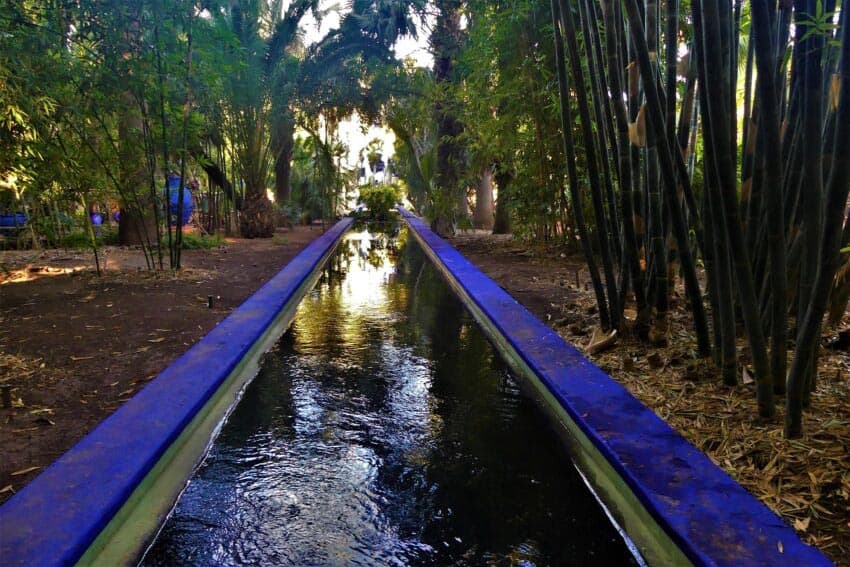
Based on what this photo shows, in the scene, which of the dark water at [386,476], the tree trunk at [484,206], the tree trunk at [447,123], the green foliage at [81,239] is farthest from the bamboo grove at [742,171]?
the tree trunk at [484,206]

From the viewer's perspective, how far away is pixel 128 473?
8.06ft

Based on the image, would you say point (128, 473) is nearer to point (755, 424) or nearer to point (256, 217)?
point (755, 424)

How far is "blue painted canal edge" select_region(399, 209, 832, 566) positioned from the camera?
1.95 m

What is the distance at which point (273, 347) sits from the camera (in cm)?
497

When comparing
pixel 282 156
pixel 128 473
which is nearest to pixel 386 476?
pixel 128 473

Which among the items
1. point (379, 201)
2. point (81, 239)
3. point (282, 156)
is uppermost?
point (282, 156)

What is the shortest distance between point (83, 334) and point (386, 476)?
345 centimetres

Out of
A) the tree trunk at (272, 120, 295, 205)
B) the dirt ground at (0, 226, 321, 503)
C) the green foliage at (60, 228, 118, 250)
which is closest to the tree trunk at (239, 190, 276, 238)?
the tree trunk at (272, 120, 295, 205)

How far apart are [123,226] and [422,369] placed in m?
10.3

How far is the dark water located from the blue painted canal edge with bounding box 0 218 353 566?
0.10m

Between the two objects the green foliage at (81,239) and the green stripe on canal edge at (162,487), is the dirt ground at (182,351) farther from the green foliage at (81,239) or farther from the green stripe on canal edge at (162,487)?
the green foliage at (81,239)

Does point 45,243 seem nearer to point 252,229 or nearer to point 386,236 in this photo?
point 252,229

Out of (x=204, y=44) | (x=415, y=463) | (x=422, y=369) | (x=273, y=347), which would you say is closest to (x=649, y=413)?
(x=415, y=463)

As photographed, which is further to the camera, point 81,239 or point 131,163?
point 81,239
